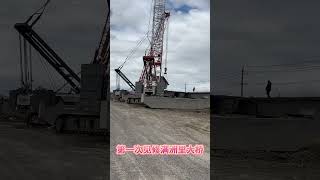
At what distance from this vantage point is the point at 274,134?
17672mm

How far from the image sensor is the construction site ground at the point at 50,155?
12453 millimetres

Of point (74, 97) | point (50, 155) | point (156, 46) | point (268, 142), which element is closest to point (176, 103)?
point (156, 46)

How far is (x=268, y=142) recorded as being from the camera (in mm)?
17562

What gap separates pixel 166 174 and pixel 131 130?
4.67 feet

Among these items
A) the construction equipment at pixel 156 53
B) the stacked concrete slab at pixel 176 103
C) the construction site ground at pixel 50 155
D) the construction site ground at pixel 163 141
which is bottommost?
the construction site ground at pixel 50 155

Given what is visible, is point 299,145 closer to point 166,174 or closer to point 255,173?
point 255,173

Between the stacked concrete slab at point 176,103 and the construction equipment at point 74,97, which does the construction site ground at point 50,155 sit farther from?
the stacked concrete slab at point 176,103

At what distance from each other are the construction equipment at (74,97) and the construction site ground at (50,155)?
0.65 metres

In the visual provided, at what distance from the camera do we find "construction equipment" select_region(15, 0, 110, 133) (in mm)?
16750

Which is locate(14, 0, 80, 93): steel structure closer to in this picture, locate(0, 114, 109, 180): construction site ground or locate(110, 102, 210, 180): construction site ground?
locate(0, 114, 109, 180): construction site ground

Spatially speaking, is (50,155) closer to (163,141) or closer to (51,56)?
(51,56)

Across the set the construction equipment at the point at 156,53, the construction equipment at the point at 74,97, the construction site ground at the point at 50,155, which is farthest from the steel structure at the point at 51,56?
the construction equipment at the point at 156,53

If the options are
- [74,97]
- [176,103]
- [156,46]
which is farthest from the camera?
[74,97]

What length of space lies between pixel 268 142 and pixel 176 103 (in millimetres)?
6181
